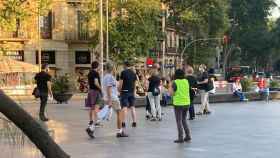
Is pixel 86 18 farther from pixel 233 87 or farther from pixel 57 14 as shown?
pixel 233 87

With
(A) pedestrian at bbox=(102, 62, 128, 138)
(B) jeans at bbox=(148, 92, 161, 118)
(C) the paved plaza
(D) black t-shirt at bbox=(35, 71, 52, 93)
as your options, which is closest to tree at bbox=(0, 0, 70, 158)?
(C) the paved plaza

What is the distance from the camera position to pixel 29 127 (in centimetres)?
252

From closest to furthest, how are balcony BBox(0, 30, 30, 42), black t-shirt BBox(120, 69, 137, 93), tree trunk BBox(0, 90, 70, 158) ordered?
1. tree trunk BBox(0, 90, 70, 158)
2. black t-shirt BBox(120, 69, 137, 93)
3. balcony BBox(0, 30, 30, 42)

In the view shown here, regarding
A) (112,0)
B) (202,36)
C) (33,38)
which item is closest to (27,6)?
(112,0)

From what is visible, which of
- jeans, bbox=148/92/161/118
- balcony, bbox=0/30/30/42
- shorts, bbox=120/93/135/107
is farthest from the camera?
balcony, bbox=0/30/30/42

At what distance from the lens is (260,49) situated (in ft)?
277

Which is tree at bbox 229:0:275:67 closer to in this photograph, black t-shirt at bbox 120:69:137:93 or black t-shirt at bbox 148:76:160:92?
black t-shirt at bbox 148:76:160:92

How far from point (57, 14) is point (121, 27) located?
957 centimetres

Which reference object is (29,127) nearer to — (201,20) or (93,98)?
(93,98)

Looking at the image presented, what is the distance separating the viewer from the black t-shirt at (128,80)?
1473 cm

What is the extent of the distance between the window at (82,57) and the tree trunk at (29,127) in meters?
55.4

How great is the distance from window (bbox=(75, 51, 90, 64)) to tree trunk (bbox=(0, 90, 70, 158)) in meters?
55.4

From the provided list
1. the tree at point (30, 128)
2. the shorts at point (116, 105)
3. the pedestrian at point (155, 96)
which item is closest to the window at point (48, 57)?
the pedestrian at point (155, 96)

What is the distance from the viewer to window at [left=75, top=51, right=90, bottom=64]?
57781 millimetres
